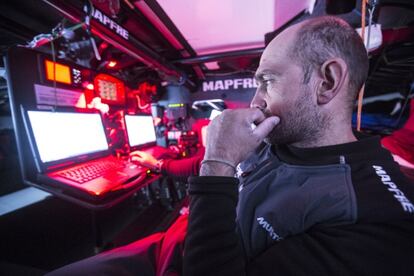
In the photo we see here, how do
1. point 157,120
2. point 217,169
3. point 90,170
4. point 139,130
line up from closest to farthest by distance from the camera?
point 217,169, point 90,170, point 139,130, point 157,120

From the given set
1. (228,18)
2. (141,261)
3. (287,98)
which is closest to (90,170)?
(141,261)

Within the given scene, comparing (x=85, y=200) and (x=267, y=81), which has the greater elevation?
(x=267, y=81)

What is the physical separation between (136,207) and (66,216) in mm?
789

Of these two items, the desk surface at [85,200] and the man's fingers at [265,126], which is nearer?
the man's fingers at [265,126]

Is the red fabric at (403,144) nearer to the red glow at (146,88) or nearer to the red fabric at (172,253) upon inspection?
the red fabric at (172,253)

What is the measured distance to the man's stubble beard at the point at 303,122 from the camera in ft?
2.08

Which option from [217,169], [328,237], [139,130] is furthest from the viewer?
[139,130]

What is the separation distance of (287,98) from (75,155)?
4.07 ft

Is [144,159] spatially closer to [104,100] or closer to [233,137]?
[104,100]

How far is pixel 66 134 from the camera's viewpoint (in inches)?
45.3

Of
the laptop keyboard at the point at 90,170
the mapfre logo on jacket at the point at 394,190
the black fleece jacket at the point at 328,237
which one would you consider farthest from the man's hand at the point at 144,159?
the mapfre logo on jacket at the point at 394,190

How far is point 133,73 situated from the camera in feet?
8.01

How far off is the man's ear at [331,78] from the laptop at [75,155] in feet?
3.28

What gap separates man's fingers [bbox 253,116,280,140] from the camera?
611mm
